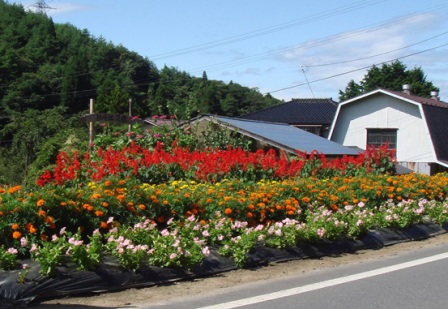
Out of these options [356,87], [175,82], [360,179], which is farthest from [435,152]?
[175,82]

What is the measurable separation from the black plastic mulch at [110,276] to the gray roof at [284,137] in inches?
400

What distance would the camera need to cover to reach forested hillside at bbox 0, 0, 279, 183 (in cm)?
5031

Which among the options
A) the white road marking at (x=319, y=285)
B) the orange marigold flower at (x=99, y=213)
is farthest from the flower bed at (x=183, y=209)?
the white road marking at (x=319, y=285)

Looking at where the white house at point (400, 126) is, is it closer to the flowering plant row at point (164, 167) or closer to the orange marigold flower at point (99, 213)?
the flowering plant row at point (164, 167)

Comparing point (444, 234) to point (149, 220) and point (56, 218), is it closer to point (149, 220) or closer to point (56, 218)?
point (149, 220)

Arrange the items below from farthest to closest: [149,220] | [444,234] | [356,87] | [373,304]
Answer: [356,87] < [444,234] < [149,220] < [373,304]

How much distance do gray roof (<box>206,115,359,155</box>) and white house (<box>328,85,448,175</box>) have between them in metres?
7.95

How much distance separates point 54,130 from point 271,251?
127 ft

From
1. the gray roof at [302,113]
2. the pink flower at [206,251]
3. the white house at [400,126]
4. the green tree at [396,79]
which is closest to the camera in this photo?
the pink flower at [206,251]

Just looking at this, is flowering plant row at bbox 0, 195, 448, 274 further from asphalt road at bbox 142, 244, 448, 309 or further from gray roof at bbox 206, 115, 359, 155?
gray roof at bbox 206, 115, 359, 155

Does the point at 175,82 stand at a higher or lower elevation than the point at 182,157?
higher

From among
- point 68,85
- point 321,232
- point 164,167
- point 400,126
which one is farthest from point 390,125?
point 68,85

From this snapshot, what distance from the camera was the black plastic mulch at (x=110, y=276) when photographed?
21.7ft

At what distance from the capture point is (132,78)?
80500mm
